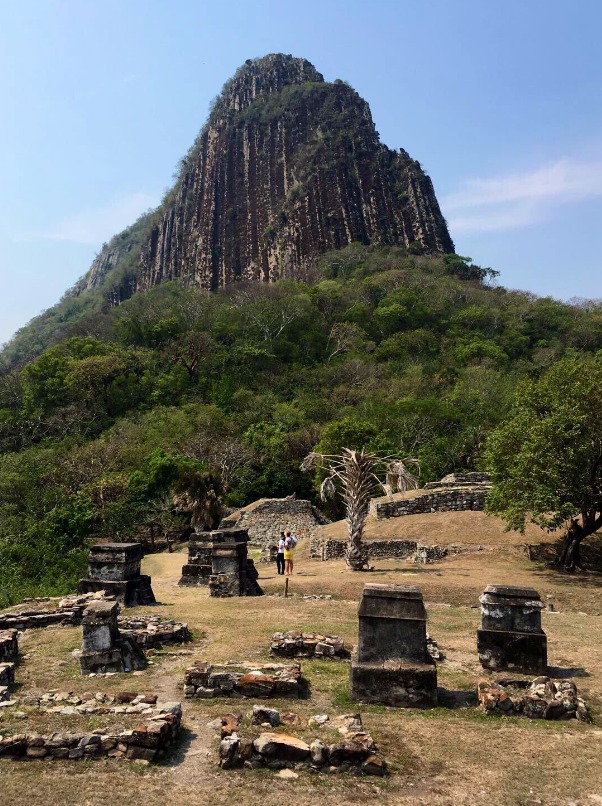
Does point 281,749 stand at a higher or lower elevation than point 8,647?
lower

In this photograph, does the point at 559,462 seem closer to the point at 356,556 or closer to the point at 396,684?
the point at 356,556

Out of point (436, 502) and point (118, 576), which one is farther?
point (436, 502)

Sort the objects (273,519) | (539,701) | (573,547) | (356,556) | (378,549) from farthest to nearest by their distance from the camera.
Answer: (273,519) → (378,549) → (356,556) → (573,547) → (539,701)

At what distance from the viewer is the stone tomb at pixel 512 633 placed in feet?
26.3

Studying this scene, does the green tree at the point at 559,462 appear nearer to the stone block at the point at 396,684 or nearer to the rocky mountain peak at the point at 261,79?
the stone block at the point at 396,684

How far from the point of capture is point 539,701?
21.3 feet

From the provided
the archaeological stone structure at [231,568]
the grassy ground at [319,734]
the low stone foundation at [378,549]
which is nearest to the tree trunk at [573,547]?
→ the low stone foundation at [378,549]

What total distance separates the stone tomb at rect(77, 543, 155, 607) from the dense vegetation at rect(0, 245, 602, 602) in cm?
400

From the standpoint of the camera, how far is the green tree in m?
16.9

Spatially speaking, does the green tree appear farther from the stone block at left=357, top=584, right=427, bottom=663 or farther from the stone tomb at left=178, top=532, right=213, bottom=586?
the stone block at left=357, top=584, right=427, bottom=663

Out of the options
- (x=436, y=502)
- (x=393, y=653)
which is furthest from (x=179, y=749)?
(x=436, y=502)

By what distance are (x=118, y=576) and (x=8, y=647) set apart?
179 inches

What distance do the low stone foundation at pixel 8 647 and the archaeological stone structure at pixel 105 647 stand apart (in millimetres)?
1289

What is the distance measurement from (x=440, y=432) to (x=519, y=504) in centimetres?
2549
